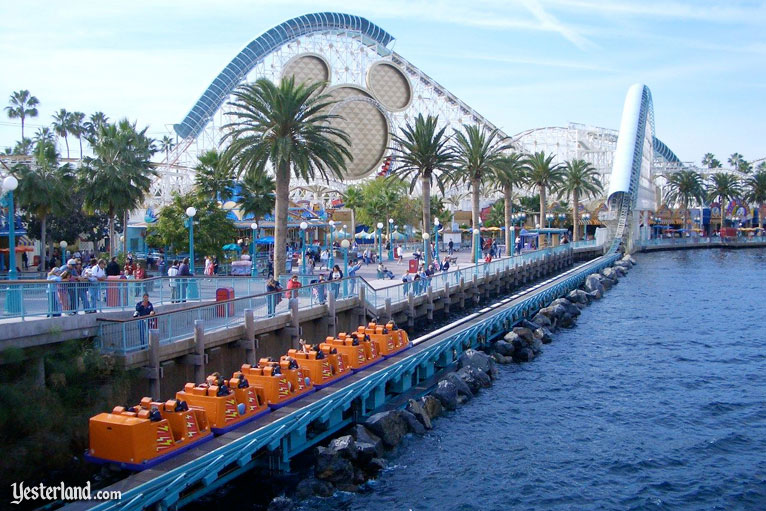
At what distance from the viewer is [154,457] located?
1372 centimetres

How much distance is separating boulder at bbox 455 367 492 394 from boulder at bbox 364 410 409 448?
5802mm

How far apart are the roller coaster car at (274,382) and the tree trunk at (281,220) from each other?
41.9 ft

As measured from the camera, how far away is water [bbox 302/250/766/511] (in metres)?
16.5

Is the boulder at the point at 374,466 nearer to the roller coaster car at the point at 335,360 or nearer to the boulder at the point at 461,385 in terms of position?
the roller coaster car at the point at 335,360

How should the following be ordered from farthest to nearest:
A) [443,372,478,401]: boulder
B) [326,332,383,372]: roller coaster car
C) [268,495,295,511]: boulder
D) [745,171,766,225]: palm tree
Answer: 1. [745,171,766,225]: palm tree
2. [443,372,478,401]: boulder
3. [326,332,383,372]: roller coaster car
4. [268,495,295,511]: boulder

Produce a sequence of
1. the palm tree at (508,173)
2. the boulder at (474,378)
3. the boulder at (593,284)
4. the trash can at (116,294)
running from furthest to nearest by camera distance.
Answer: the palm tree at (508,173) < the boulder at (593,284) < the boulder at (474,378) < the trash can at (116,294)

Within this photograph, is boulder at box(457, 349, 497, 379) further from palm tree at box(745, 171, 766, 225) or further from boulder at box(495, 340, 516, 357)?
palm tree at box(745, 171, 766, 225)

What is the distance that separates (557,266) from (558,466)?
53284 mm

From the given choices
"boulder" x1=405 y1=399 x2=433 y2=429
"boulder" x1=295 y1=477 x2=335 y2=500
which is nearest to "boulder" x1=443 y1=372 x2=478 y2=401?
"boulder" x1=405 y1=399 x2=433 y2=429

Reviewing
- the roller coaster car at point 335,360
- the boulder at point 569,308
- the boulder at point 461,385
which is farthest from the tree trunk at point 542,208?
the roller coaster car at point 335,360

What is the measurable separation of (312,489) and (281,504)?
0.81m

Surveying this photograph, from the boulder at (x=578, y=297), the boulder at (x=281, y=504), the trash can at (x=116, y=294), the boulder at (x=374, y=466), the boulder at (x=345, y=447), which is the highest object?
the trash can at (x=116, y=294)

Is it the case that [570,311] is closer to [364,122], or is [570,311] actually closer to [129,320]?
[129,320]

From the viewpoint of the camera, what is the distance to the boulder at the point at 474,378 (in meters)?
24.9
